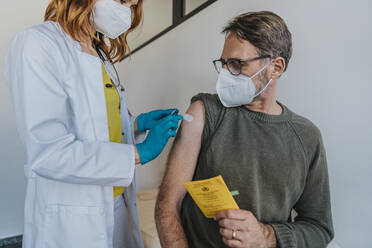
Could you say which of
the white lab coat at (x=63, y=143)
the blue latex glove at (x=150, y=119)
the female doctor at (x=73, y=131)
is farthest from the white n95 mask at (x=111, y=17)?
the blue latex glove at (x=150, y=119)

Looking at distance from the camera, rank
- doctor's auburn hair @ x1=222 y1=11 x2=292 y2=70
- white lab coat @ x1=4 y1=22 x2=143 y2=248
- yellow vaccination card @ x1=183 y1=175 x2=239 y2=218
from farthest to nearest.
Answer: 1. doctor's auburn hair @ x1=222 y1=11 x2=292 y2=70
2. white lab coat @ x1=4 y1=22 x2=143 y2=248
3. yellow vaccination card @ x1=183 y1=175 x2=239 y2=218

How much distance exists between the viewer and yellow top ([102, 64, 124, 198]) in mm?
1102

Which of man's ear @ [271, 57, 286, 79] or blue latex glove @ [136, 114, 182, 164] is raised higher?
man's ear @ [271, 57, 286, 79]

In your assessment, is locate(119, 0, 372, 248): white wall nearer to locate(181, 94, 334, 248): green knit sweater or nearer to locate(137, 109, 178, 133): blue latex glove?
locate(181, 94, 334, 248): green knit sweater

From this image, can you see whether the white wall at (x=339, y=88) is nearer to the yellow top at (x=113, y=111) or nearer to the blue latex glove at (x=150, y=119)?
the blue latex glove at (x=150, y=119)

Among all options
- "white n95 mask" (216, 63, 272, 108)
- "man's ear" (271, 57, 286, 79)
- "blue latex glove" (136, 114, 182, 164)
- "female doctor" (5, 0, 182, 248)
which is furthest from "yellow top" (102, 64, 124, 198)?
"man's ear" (271, 57, 286, 79)

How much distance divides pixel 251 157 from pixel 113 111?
1.97 ft

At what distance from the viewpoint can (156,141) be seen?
3.36ft

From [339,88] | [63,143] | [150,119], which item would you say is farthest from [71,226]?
[339,88]

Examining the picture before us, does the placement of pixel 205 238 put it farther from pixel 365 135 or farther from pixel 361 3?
pixel 361 3

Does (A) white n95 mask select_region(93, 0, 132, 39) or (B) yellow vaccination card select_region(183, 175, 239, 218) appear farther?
(A) white n95 mask select_region(93, 0, 132, 39)

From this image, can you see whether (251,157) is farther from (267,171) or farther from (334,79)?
(334,79)

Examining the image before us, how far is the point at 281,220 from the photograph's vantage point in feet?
3.43

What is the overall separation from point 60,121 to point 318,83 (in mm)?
1093
